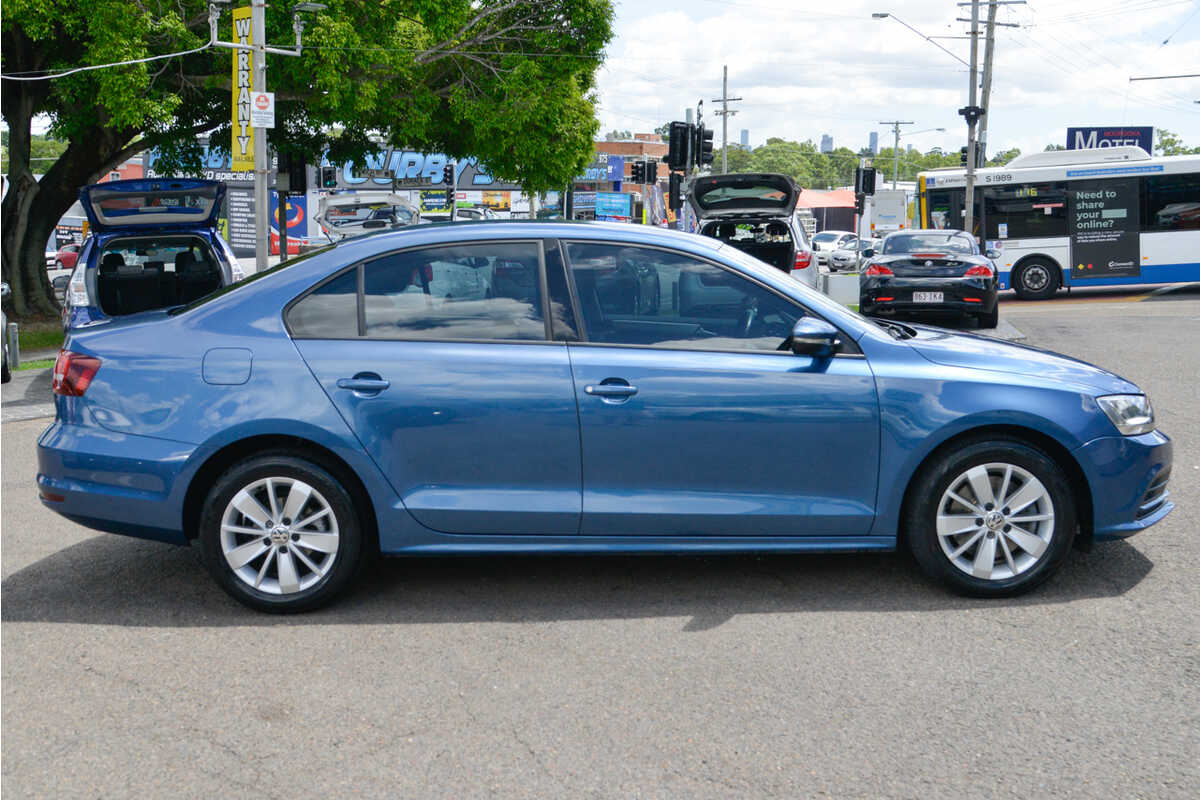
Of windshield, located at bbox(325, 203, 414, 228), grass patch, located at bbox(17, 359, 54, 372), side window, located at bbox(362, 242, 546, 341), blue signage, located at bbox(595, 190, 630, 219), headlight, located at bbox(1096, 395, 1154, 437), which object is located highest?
blue signage, located at bbox(595, 190, 630, 219)

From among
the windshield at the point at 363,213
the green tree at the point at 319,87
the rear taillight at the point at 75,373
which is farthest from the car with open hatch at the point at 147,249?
the windshield at the point at 363,213

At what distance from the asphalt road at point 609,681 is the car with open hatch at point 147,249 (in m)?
6.13

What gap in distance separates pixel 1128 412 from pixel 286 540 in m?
3.58

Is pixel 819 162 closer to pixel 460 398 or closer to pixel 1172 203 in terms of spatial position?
pixel 1172 203

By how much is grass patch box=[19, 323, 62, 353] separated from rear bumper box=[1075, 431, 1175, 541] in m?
16.4

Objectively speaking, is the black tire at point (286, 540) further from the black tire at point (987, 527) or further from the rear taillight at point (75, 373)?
the black tire at point (987, 527)

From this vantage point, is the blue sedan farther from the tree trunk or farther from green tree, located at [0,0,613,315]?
the tree trunk

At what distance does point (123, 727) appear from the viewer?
3900mm

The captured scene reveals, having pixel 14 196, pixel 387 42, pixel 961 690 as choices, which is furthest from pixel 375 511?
pixel 14 196

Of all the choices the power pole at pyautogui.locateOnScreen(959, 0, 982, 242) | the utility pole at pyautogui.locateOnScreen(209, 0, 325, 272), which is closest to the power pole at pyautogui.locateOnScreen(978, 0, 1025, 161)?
the power pole at pyautogui.locateOnScreen(959, 0, 982, 242)

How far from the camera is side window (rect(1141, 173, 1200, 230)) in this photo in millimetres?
25297

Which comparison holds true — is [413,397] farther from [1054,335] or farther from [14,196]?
[14,196]

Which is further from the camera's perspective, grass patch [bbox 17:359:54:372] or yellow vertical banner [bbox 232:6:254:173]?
yellow vertical banner [bbox 232:6:254:173]

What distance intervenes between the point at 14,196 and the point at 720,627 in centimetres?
1999
